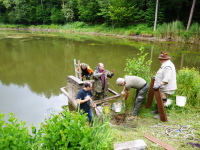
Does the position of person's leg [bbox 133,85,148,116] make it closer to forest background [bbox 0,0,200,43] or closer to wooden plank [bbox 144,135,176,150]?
wooden plank [bbox 144,135,176,150]

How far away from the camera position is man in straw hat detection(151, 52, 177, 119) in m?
3.89

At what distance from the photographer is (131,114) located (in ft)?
15.4

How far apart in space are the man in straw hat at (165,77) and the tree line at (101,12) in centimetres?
2169

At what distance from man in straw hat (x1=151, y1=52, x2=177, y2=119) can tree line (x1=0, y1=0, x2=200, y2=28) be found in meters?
21.7

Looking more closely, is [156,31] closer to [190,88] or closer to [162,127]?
[190,88]

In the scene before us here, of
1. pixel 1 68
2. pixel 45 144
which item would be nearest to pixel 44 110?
pixel 45 144

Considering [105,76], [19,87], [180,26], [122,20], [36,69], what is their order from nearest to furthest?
1. [105,76]
2. [19,87]
3. [36,69]
4. [180,26]
5. [122,20]

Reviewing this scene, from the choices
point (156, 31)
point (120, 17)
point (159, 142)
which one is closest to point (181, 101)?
point (159, 142)

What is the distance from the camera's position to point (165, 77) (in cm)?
390

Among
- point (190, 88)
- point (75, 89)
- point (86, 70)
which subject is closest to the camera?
point (190, 88)

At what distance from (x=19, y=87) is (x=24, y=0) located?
44341mm

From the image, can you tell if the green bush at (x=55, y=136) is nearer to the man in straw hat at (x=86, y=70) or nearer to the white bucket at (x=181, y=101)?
the white bucket at (x=181, y=101)

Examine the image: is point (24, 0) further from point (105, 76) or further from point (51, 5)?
point (105, 76)

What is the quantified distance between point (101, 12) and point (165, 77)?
30.6 meters
